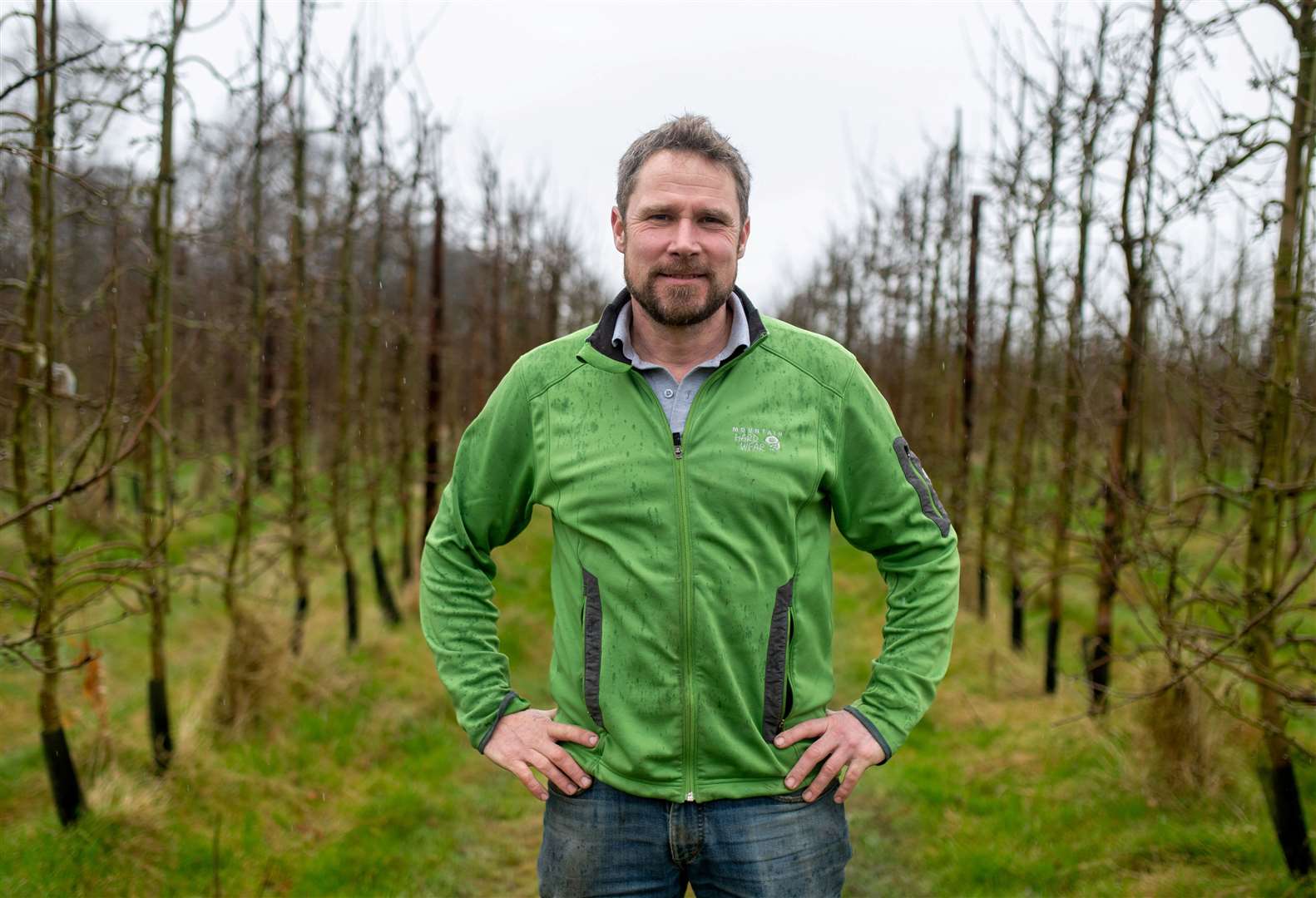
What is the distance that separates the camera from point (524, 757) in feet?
7.34

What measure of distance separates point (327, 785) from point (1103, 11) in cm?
666

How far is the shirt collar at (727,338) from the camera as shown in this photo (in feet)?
7.46

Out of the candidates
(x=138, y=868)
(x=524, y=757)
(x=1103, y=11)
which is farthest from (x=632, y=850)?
(x=1103, y=11)

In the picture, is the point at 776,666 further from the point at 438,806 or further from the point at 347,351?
the point at 347,351

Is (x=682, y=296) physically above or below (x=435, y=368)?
below

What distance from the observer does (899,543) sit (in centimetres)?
229

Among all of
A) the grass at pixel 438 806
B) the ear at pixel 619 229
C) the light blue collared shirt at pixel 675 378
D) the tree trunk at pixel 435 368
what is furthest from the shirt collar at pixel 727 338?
the tree trunk at pixel 435 368

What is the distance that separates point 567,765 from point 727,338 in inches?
40.1

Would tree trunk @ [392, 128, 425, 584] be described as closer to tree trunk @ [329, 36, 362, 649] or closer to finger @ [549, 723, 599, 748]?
tree trunk @ [329, 36, 362, 649]

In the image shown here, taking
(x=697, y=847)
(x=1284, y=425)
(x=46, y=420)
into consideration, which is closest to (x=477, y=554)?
(x=697, y=847)

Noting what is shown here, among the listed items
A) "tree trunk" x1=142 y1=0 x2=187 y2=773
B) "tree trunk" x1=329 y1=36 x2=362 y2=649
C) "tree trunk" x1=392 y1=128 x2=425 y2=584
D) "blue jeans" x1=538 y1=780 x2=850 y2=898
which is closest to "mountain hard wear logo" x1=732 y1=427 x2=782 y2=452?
"blue jeans" x1=538 y1=780 x2=850 y2=898

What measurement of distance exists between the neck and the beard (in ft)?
0.22

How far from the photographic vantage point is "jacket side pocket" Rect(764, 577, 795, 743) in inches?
85.5

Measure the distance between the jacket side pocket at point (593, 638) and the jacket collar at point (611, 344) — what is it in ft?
1.54
